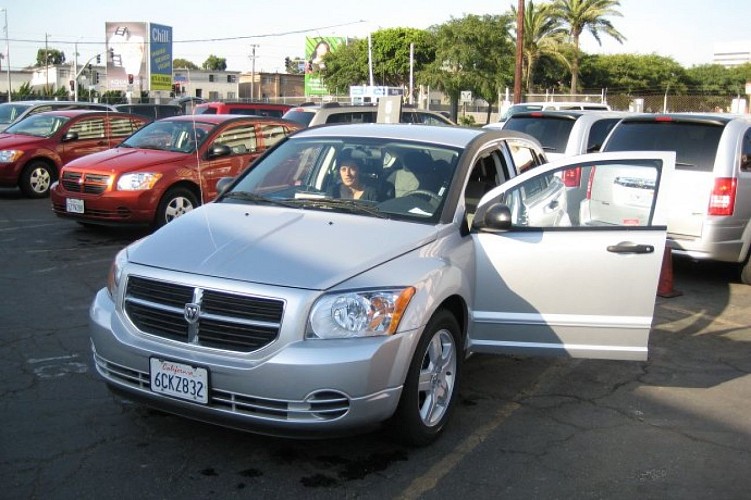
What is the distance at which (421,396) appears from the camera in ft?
13.5

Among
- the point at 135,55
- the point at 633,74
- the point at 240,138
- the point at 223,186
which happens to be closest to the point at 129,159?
the point at 240,138

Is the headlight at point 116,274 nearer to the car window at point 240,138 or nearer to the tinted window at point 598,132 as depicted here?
the car window at point 240,138

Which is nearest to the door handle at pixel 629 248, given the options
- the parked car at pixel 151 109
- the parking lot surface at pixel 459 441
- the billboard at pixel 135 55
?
the parking lot surface at pixel 459 441

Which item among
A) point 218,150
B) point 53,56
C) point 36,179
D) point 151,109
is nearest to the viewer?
point 218,150

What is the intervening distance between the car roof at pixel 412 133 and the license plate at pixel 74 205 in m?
5.26

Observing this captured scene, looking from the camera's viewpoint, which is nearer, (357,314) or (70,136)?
(357,314)

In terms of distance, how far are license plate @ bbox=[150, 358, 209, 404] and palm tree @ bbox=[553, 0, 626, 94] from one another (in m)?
44.3

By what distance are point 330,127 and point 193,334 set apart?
2431 mm

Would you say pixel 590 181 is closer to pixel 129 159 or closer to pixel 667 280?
pixel 667 280

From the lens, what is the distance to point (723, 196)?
786cm

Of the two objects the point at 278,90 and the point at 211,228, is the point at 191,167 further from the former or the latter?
the point at 278,90

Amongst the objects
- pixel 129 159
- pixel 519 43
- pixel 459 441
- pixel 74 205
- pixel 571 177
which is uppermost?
pixel 519 43

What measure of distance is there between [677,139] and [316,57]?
67222mm

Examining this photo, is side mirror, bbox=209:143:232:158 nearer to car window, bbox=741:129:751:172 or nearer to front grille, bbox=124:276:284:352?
car window, bbox=741:129:751:172
